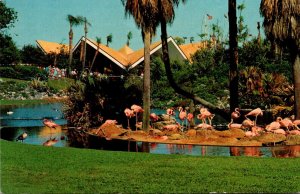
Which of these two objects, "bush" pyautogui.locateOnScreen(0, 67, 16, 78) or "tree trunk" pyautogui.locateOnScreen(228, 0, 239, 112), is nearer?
"tree trunk" pyautogui.locateOnScreen(228, 0, 239, 112)

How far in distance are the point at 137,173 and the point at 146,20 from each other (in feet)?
24.3

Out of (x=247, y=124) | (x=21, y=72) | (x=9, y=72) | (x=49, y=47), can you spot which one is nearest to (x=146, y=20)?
(x=247, y=124)

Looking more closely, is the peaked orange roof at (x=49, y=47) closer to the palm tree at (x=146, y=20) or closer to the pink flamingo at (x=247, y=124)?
the palm tree at (x=146, y=20)

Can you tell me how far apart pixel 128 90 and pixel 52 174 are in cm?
1016

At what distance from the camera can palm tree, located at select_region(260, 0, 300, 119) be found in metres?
16.5

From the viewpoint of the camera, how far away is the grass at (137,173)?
856 cm

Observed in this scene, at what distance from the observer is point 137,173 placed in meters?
9.78

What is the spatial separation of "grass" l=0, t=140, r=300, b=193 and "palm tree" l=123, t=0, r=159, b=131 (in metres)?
4.32

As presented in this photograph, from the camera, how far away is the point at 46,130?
18.8 metres

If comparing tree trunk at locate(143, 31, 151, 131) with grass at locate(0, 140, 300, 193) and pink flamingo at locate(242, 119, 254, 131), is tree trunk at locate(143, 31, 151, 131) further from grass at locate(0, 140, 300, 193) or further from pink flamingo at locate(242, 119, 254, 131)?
grass at locate(0, 140, 300, 193)

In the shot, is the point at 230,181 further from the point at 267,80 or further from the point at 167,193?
the point at 267,80

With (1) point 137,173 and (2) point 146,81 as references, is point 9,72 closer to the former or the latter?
(2) point 146,81

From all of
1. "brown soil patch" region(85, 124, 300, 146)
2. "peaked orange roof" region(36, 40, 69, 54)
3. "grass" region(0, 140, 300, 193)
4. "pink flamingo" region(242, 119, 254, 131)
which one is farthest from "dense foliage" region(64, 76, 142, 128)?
"peaked orange roof" region(36, 40, 69, 54)

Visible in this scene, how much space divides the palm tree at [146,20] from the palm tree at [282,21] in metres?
3.04
